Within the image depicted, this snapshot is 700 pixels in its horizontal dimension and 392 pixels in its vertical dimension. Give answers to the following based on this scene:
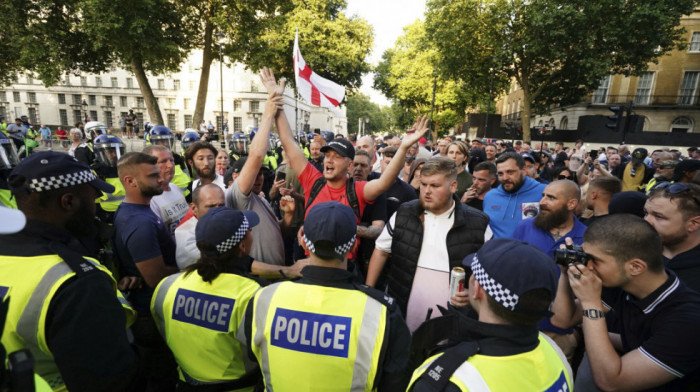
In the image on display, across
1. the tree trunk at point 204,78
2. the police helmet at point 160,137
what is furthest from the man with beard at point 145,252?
the tree trunk at point 204,78

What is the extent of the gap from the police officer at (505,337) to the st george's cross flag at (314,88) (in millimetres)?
4194

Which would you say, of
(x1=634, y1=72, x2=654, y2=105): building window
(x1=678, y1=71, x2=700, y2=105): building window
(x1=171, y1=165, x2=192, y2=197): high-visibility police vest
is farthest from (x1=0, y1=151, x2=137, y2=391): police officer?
(x1=678, y1=71, x2=700, y2=105): building window

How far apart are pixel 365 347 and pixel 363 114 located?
94.2 meters

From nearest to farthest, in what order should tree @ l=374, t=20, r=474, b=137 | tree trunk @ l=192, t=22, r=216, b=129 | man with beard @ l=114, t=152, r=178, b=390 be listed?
man with beard @ l=114, t=152, r=178, b=390
tree trunk @ l=192, t=22, r=216, b=129
tree @ l=374, t=20, r=474, b=137

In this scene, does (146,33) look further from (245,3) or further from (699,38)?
(699,38)

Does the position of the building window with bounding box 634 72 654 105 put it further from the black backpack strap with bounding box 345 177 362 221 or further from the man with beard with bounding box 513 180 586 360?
the black backpack strap with bounding box 345 177 362 221

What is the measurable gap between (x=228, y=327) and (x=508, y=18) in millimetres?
27711

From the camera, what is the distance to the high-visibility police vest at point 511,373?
131 cm

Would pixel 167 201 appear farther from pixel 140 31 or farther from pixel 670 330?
pixel 140 31

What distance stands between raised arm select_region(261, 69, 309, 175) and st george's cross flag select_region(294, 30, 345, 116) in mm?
1518

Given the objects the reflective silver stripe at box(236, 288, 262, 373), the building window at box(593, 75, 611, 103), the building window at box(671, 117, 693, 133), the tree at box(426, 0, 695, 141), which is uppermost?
the tree at box(426, 0, 695, 141)

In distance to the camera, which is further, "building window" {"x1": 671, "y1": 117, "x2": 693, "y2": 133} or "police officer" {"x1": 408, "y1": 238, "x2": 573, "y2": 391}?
"building window" {"x1": 671, "y1": 117, "x2": 693, "y2": 133}

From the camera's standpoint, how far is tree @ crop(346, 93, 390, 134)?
91625 millimetres

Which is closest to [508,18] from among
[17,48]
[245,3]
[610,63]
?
[610,63]
